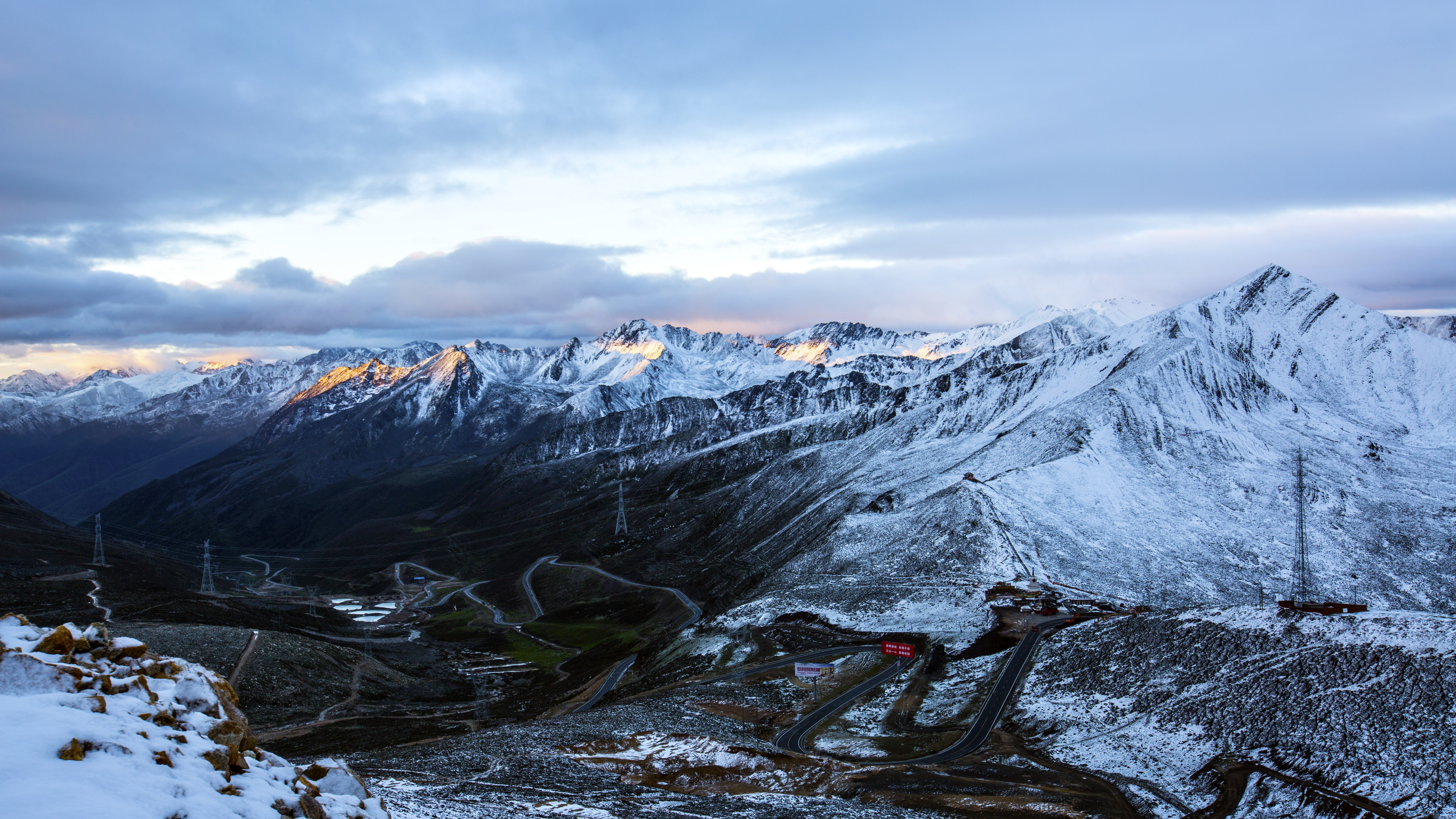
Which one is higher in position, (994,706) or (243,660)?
(994,706)

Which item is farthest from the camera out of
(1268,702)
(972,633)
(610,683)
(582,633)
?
(582,633)

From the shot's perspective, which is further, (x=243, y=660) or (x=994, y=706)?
(x=243, y=660)

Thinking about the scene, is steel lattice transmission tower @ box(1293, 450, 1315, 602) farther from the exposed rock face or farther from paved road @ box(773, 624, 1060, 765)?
paved road @ box(773, 624, 1060, 765)

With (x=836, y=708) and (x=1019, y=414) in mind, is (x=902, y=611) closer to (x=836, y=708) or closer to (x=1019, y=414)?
(x=836, y=708)

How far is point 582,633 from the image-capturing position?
14188 cm

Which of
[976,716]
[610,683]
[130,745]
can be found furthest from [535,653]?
[130,745]

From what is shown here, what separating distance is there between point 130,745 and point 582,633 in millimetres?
127883

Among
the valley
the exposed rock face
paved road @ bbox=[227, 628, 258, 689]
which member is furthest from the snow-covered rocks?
paved road @ bbox=[227, 628, 258, 689]

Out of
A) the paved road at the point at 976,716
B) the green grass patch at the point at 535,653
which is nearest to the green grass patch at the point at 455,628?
the green grass patch at the point at 535,653

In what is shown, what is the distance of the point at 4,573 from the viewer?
119125 mm

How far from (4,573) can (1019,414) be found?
626ft

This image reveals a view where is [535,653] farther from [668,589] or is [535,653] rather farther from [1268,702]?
[1268,702]

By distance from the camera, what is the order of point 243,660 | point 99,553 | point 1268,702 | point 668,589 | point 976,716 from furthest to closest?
point 668,589
point 99,553
point 243,660
point 976,716
point 1268,702

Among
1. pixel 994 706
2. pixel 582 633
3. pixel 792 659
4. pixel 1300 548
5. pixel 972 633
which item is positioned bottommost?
pixel 582 633
